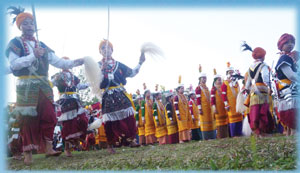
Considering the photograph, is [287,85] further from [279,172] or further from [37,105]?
[37,105]

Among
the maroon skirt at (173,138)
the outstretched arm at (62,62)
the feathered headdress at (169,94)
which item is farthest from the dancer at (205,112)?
the outstretched arm at (62,62)

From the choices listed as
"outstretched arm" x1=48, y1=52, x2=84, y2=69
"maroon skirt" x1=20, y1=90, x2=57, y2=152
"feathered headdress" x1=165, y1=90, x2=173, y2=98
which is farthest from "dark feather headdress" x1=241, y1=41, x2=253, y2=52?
"feathered headdress" x1=165, y1=90, x2=173, y2=98

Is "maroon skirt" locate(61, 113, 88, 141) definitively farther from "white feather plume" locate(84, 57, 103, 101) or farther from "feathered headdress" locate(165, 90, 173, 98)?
"feathered headdress" locate(165, 90, 173, 98)

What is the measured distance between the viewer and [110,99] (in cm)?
535

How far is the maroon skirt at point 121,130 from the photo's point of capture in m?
5.36

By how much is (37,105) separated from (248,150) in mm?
2719

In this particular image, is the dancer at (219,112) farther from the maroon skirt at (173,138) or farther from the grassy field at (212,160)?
the grassy field at (212,160)

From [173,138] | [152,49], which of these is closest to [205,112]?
[173,138]

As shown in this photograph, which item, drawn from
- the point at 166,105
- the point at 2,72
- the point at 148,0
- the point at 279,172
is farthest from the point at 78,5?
the point at 166,105

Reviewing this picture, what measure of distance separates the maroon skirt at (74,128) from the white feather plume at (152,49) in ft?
6.22

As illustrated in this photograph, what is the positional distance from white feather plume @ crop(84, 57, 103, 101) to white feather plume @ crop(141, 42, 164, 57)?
2.26 feet

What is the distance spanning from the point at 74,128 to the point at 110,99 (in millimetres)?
922

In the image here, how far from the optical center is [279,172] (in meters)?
3.18

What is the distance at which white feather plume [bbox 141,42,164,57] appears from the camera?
4.48 metres
